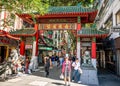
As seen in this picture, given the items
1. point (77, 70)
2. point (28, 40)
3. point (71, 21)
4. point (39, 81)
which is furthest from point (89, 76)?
point (28, 40)

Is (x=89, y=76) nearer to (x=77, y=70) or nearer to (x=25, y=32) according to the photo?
(x=77, y=70)

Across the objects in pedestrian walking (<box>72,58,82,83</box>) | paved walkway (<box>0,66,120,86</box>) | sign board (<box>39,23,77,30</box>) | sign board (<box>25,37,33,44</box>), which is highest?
sign board (<box>39,23,77,30</box>)

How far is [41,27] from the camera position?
761 inches

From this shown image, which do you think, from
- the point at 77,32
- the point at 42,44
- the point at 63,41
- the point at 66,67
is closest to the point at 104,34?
the point at 77,32

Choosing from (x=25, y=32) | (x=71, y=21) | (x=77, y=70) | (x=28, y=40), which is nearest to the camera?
(x=77, y=70)

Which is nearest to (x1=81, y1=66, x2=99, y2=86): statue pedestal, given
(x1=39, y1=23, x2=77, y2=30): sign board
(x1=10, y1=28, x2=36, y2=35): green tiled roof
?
(x1=39, y1=23, x2=77, y2=30): sign board

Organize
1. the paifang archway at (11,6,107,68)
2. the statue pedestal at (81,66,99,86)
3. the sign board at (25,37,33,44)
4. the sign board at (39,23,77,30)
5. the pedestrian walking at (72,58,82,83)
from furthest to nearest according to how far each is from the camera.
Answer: the sign board at (25,37,33,44)
the sign board at (39,23,77,30)
the paifang archway at (11,6,107,68)
the statue pedestal at (81,66,99,86)
the pedestrian walking at (72,58,82,83)

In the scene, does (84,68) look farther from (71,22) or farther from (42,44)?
(42,44)

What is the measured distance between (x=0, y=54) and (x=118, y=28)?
1670 centimetres

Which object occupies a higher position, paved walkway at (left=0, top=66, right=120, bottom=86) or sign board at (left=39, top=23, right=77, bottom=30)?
sign board at (left=39, top=23, right=77, bottom=30)

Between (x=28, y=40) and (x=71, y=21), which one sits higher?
(x=71, y=21)

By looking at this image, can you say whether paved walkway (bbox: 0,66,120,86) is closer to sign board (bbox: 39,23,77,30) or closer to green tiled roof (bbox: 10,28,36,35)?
green tiled roof (bbox: 10,28,36,35)

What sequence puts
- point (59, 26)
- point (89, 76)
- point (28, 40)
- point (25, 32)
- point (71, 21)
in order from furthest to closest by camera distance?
point (28, 40), point (25, 32), point (59, 26), point (71, 21), point (89, 76)

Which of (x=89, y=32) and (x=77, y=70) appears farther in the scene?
(x=89, y=32)
